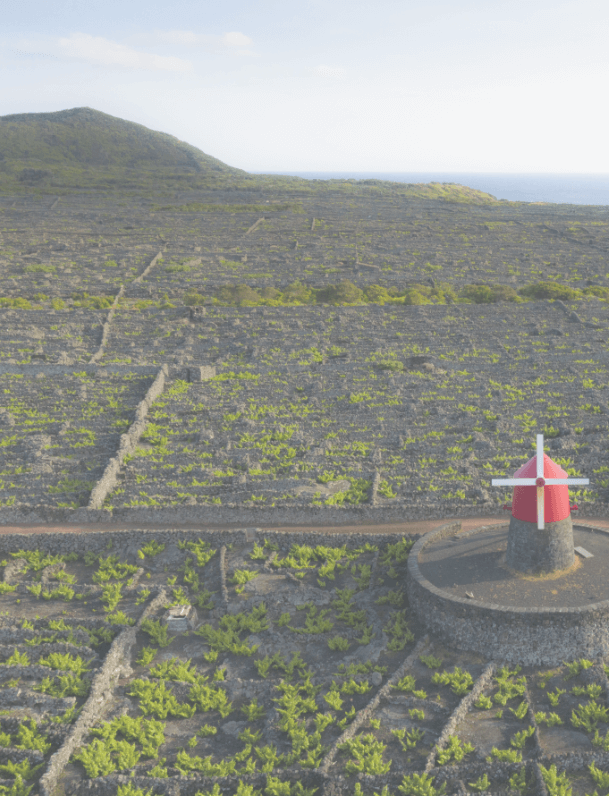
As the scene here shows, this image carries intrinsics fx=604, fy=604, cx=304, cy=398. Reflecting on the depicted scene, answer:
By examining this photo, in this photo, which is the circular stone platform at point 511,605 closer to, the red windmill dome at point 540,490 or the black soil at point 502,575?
the black soil at point 502,575

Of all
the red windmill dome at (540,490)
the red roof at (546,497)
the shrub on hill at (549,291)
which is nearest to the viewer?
the red windmill dome at (540,490)

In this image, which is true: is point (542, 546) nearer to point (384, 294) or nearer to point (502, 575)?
point (502, 575)

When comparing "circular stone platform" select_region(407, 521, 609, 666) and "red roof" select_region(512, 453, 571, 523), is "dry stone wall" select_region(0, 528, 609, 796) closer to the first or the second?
"circular stone platform" select_region(407, 521, 609, 666)

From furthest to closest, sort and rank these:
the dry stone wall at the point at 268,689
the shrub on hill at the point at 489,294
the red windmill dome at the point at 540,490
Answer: the shrub on hill at the point at 489,294, the red windmill dome at the point at 540,490, the dry stone wall at the point at 268,689

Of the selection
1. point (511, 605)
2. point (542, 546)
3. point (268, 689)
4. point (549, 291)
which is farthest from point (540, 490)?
point (549, 291)

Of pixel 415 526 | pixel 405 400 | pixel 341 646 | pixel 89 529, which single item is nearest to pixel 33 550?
pixel 89 529

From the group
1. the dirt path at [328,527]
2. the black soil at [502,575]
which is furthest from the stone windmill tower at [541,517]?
the dirt path at [328,527]

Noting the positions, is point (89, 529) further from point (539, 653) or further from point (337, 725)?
point (539, 653)
